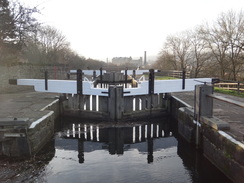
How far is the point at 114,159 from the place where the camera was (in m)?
6.16

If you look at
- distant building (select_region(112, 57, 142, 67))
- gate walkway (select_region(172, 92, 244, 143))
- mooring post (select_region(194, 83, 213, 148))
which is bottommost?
gate walkway (select_region(172, 92, 244, 143))

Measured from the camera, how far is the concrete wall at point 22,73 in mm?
13578

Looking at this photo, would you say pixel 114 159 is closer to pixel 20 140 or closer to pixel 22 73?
pixel 20 140

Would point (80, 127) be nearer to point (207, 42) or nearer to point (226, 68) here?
point (226, 68)

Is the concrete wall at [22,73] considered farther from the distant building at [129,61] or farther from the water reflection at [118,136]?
the distant building at [129,61]

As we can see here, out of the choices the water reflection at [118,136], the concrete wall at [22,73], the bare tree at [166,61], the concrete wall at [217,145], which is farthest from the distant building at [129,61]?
the concrete wall at [217,145]

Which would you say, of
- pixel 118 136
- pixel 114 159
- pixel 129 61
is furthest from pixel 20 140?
pixel 129 61

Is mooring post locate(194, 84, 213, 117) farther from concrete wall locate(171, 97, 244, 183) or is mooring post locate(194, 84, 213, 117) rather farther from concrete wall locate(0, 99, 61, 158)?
concrete wall locate(0, 99, 61, 158)

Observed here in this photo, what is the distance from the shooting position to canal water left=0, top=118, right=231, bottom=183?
16.7ft

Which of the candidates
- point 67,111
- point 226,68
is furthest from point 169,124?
point 226,68

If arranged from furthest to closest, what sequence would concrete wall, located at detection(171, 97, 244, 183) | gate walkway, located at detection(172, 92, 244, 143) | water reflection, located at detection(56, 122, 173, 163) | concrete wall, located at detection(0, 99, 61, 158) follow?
Answer: water reflection, located at detection(56, 122, 173, 163) < concrete wall, located at detection(0, 99, 61, 158) < gate walkway, located at detection(172, 92, 244, 143) < concrete wall, located at detection(171, 97, 244, 183)

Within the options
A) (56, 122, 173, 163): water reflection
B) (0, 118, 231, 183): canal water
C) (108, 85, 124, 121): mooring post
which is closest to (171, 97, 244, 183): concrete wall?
(0, 118, 231, 183): canal water

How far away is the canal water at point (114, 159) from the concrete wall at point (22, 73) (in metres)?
6.65

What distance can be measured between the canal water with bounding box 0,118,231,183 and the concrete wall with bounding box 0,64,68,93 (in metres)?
6.65
